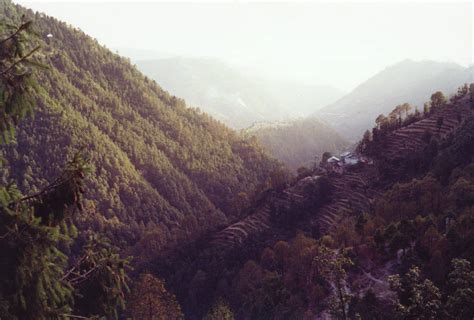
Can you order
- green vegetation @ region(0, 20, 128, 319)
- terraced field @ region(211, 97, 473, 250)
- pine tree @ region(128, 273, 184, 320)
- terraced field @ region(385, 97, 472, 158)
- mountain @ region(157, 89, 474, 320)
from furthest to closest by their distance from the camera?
1. terraced field @ region(385, 97, 472, 158)
2. terraced field @ region(211, 97, 473, 250)
3. pine tree @ region(128, 273, 184, 320)
4. mountain @ region(157, 89, 474, 320)
5. green vegetation @ region(0, 20, 128, 319)

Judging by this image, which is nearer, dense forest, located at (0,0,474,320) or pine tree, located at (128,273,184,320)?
dense forest, located at (0,0,474,320)

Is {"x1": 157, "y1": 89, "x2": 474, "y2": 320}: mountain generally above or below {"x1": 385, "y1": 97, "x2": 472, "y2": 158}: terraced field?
below

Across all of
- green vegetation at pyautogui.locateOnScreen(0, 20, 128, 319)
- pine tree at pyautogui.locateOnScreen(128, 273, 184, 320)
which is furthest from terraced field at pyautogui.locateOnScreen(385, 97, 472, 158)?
green vegetation at pyautogui.locateOnScreen(0, 20, 128, 319)

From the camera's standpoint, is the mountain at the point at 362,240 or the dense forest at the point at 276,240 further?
the mountain at the point at 362,240

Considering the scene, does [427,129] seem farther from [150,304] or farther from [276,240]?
[150,304]

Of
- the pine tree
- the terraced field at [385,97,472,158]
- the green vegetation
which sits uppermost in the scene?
the green vegetation

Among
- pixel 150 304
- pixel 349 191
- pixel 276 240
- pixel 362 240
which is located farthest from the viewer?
pixel 349 191

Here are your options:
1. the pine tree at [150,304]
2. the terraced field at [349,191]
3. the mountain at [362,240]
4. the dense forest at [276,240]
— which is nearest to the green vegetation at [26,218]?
the dense forest at [276,240]

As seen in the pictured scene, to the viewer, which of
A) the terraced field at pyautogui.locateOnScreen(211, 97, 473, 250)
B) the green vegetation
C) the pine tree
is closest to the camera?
the green vegetation

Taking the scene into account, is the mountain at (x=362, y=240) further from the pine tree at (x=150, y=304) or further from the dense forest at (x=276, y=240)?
the pine tree at (x=150, y=304)

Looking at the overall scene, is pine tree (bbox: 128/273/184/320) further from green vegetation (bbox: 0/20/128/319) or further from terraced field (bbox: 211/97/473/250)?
green vegetation (bbox: 0/20/128/319)

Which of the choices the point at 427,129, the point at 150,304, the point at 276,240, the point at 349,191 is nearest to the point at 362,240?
the point at 349,191

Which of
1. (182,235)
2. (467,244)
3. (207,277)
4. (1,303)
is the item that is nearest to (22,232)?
(1,303)

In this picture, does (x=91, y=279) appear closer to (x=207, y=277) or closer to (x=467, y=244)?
(x=467, y=244)
